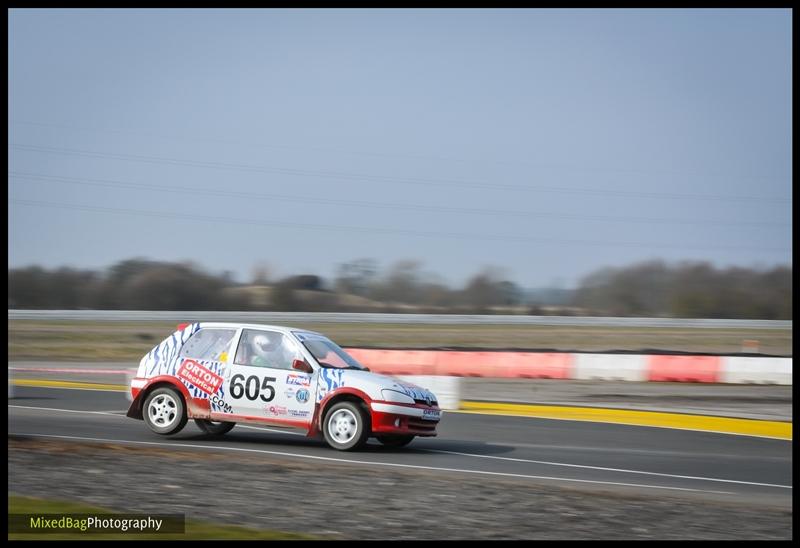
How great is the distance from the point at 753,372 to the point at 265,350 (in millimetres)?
14808

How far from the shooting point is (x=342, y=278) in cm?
5312

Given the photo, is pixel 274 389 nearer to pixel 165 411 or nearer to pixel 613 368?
pixel 165 411

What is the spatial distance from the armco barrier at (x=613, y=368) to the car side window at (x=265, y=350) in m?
13.2

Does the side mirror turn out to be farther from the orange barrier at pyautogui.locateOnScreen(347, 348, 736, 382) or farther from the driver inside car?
the orange barrier at pyautogui.locateOnScreen(347, 348, 736, 382)

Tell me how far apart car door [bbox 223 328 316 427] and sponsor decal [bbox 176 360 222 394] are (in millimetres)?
160

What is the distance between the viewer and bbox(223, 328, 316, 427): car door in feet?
40.4

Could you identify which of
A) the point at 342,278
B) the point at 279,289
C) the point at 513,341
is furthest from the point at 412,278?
the point at 513,341

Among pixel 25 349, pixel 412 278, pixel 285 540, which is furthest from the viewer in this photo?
pixel 412 278

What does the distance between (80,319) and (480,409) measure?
2659 centimetres

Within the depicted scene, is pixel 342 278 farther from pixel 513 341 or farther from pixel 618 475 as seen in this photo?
pixel 618 475

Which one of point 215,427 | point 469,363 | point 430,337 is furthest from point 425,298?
point 215,427

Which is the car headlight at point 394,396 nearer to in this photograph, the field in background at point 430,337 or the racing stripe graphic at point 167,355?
the racing stripe graphic at point 167,355

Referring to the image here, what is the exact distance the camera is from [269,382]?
12477 mm

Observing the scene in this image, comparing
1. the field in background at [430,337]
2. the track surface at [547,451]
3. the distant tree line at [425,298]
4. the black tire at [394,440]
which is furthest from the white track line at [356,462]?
the distant tree line at [425,298]
